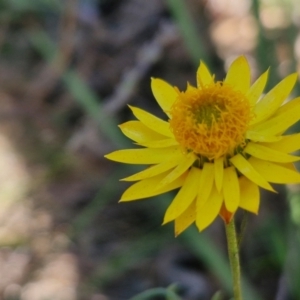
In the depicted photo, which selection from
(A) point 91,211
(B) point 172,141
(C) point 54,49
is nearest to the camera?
(B) point 172,141

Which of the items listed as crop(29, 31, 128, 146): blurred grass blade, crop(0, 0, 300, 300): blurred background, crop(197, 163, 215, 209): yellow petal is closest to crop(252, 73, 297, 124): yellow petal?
crop(197, 163, 215, 209): yellow petal

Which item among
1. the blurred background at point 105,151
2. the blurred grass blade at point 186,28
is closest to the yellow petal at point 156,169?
the blurred background at point 105,151

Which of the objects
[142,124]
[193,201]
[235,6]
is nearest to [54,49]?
[235,6]

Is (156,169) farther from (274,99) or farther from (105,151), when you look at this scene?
(105,151)

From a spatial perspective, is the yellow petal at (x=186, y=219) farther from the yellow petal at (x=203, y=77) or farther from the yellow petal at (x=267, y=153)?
the yellow petal at (x=203, y=77)

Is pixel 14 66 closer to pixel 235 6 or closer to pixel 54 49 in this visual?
pixel 54 49

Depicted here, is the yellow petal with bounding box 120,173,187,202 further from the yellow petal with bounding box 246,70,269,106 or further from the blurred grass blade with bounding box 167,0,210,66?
the blurred grass blade with bounding box 167,0,210,66

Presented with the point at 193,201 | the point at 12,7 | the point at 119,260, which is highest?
the point at 12,7

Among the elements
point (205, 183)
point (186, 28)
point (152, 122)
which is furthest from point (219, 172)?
point (186, 28)

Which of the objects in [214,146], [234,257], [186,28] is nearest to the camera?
[234,257]
